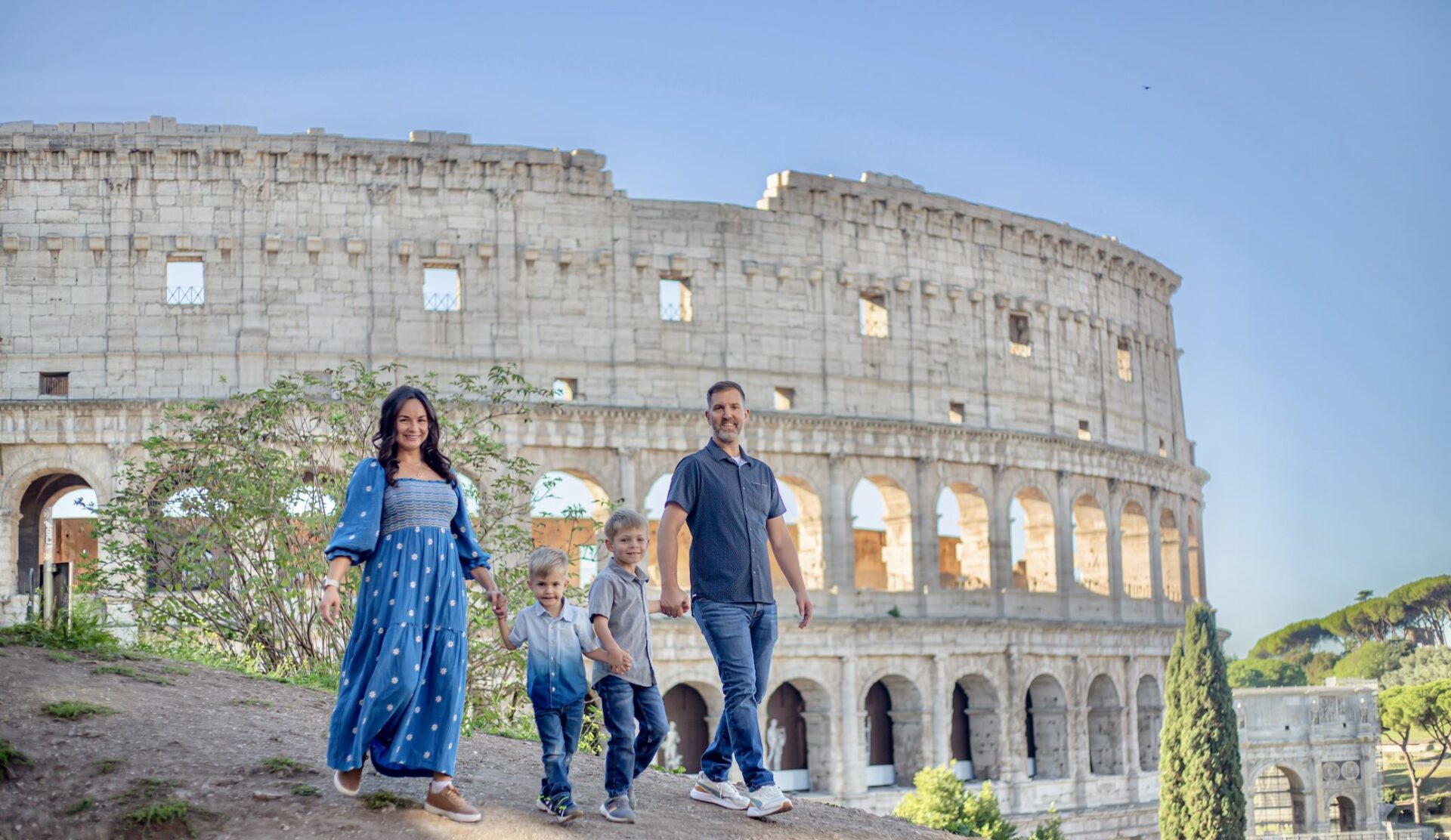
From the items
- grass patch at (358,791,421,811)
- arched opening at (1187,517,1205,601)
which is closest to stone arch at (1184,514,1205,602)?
arched opening at (1187,517,1205,601)

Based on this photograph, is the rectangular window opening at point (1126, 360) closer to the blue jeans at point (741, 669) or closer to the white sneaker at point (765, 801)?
the blue jeans at point (741, 669)

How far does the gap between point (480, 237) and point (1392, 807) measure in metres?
45.4

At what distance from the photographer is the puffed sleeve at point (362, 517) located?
30.7 feet

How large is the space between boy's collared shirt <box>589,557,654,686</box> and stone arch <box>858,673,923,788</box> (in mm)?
28337

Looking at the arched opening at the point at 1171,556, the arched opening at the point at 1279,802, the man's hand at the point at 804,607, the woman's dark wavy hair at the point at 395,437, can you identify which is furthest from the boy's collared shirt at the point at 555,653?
the arched opening at the point at 1279,802

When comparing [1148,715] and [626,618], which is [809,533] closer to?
[1148,715]

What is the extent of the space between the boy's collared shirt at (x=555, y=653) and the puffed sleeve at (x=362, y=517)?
3.62 feet

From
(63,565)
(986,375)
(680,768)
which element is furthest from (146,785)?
(986,375)

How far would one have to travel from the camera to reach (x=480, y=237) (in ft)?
118

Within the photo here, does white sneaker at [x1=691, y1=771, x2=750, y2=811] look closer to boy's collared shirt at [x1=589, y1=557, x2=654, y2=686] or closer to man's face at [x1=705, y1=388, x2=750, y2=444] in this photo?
boy's collared shirt at [x1=589, y1=557, x2=654, y2=686]

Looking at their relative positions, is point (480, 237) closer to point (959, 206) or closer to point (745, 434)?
point (745, 434)

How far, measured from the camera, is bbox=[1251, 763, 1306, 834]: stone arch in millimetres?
50938

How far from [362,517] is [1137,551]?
125 feet

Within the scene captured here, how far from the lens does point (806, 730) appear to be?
3819 centimetres
